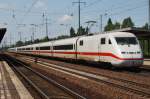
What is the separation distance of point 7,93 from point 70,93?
2.70 m

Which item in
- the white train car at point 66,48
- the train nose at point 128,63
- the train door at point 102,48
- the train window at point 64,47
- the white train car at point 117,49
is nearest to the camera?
the train nose at point 128,63

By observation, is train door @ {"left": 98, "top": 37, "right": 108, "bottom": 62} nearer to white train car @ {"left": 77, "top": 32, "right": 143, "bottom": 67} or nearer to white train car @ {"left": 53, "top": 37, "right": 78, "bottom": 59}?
white train car @ {"left": 77, "top": 32, "right": 143, "bottom": 67}

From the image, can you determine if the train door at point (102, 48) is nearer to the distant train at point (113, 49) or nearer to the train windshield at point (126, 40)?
the distant train at point (113, 49)

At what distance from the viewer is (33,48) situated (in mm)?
72875

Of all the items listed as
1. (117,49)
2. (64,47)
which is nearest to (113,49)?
(117,49)

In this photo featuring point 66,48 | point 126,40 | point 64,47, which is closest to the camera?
point 126,40

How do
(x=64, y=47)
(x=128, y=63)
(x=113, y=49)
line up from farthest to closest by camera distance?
(x=64, y=47)
(x=113, y=49)
(x=128, y=63)

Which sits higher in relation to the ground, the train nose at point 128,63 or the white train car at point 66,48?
the white train car at point 66,48

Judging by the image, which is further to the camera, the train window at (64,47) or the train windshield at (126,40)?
the train window at (64,47)

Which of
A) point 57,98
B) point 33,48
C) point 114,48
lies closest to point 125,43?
point 114,48

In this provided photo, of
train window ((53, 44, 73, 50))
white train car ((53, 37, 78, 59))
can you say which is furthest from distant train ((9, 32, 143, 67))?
train window ((53, 44, 73, 50))

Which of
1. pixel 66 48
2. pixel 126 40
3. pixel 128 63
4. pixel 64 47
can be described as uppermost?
pixel 126 40

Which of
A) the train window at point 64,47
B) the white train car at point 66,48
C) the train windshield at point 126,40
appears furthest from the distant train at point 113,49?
the train window at point 64,47

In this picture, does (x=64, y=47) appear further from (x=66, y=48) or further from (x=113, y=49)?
(x=113, y=49)
